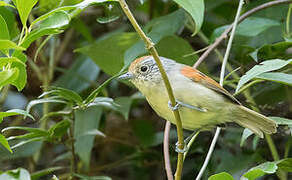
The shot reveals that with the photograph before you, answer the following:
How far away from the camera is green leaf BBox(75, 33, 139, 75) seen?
10.9ft

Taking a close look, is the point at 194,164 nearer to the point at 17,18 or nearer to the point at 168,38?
the point at 168,38

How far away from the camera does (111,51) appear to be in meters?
3.38

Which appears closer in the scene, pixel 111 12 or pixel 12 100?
pixel 111 12

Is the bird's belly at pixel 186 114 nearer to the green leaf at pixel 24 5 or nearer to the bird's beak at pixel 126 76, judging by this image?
the bird's beak at pixel 126 76

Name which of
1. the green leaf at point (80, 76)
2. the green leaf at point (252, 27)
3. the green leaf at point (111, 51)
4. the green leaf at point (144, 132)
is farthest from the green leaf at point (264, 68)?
the green leaf at point (80, 76)

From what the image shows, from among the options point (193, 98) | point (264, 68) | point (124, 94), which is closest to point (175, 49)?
point (193, 98)

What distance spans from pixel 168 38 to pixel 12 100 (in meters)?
1.91

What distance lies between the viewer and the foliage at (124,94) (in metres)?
2.67

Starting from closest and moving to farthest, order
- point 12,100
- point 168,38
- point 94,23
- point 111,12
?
1. point 111,12
2. point 168,38
3. point 12,100
4. point 94,23

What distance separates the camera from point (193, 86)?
8.50ft

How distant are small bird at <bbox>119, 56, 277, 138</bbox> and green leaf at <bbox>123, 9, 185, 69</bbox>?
0.89 feet

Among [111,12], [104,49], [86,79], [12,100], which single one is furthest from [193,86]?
[12,100]

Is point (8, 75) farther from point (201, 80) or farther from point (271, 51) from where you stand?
point (271, 51)

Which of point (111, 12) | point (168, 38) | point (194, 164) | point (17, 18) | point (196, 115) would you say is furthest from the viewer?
point (194, 164)
